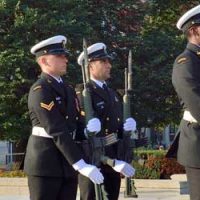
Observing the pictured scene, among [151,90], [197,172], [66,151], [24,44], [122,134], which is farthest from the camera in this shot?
[151,90]

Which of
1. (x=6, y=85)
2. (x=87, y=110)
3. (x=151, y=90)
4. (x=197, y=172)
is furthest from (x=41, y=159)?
(x=151, y=90)

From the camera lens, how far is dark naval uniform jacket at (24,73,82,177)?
515 cm

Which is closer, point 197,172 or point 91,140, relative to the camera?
point 197,172

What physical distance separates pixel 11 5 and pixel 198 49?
37.1 feet

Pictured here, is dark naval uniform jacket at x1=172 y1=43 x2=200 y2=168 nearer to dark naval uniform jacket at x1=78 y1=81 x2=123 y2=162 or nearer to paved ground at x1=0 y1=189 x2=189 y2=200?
dark naval uniform jacket at x1=78 y1=81 x2=123 y2=162

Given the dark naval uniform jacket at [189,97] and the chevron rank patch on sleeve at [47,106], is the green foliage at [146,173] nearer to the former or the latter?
the chevron rank patch on sleeve at [47,106]

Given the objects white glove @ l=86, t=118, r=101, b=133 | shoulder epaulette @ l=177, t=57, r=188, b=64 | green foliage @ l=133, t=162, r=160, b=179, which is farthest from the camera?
green foliage @ l=133, t=162, r=160, b=179

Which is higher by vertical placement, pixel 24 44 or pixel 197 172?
pixel 24 44

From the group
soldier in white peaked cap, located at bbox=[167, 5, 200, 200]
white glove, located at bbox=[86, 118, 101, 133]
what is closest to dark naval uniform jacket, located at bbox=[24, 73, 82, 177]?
white glove, located at bbox=[86, 118, 101, 133]

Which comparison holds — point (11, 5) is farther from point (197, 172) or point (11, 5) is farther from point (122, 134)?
point (197, 172)

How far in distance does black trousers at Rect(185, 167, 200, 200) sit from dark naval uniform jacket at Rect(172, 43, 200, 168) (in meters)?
0.04

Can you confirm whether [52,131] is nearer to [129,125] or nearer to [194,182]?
[194,182]

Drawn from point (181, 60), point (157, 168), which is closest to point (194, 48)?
point (181, 60)

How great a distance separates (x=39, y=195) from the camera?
5273mm
